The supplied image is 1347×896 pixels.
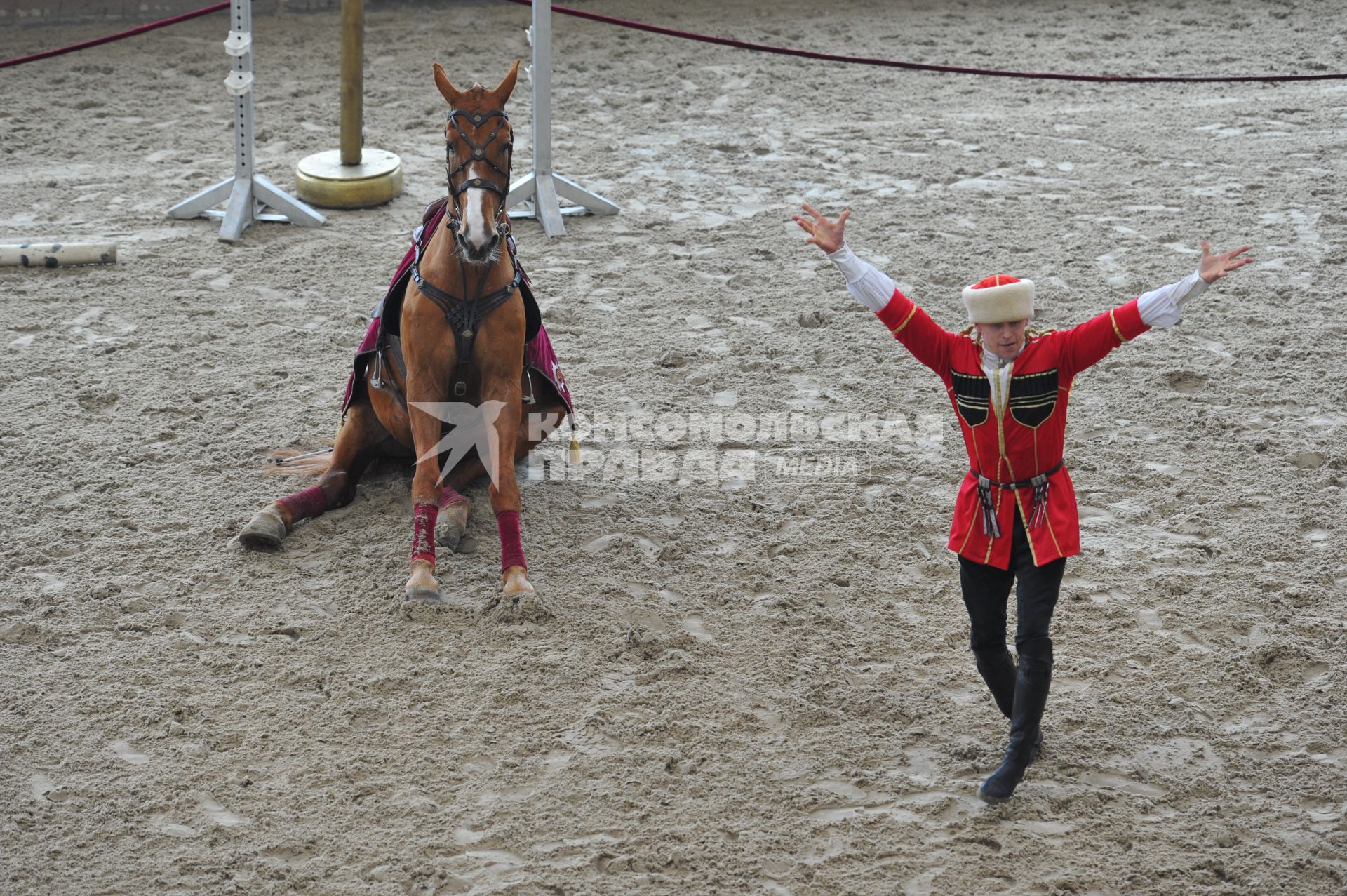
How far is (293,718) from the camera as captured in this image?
13.1 ft

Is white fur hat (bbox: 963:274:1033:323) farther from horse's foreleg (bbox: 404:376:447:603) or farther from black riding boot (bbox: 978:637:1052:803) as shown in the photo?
horse's foreleg (bbox: 404:376:447:603)

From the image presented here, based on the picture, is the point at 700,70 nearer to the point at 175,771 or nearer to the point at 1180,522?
the point at 1180,522

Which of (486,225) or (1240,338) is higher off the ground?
(486,225)

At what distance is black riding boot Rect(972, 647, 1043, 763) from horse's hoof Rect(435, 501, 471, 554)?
197 centimetres

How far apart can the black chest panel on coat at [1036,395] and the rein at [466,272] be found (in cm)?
171

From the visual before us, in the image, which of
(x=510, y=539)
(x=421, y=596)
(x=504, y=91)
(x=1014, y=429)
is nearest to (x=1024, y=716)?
(x=1014, y=429)

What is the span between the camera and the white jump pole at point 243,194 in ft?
24.1

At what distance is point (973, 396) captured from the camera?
360 centimetres

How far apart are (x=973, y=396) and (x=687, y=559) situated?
1614 millimetres

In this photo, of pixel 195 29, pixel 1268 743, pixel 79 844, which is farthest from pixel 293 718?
pixel 195 29

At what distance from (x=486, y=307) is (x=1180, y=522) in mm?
2736

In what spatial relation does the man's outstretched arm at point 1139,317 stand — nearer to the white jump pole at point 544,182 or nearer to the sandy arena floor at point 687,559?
the sandy arena floor at point 687,559

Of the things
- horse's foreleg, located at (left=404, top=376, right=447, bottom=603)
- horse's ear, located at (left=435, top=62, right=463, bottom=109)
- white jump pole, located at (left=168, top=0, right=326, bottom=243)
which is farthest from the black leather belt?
white jump pole, located at (left=168, top=0, right=326, bottom=243)

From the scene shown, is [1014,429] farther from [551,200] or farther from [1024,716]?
[551,200]
